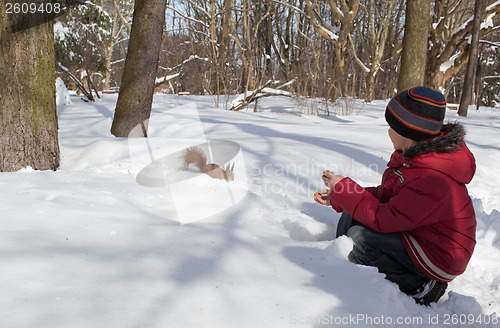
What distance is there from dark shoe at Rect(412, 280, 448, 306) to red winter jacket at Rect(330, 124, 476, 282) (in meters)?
0.05

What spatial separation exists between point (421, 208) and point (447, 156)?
0.83 feet

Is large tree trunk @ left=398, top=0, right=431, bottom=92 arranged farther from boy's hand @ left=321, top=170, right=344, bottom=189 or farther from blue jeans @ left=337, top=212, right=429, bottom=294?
blue jeans @ left=337, top=212, right=429, bottom=294

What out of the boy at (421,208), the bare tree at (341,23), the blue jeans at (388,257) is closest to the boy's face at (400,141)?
the boy at (421,208)

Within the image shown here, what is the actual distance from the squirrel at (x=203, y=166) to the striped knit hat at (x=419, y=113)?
1512 mm

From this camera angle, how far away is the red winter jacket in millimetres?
1496

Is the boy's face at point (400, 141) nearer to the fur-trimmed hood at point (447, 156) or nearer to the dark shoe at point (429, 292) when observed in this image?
the fur-trimmed hood at point (447, 156)

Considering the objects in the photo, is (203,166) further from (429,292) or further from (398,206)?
(429,292)

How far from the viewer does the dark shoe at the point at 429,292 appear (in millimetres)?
1622

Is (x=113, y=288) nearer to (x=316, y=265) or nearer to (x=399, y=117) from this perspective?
(x=316, y=265)

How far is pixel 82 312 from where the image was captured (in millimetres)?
1027

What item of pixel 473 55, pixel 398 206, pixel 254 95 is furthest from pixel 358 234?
pixel 473 55

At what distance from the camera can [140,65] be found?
387cm

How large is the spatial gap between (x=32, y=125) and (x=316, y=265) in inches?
89.6

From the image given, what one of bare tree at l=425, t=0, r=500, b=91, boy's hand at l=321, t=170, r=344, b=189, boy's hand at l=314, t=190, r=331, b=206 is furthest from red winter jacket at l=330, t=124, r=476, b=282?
bare tree at l=425, t=0, r=500, b=91
